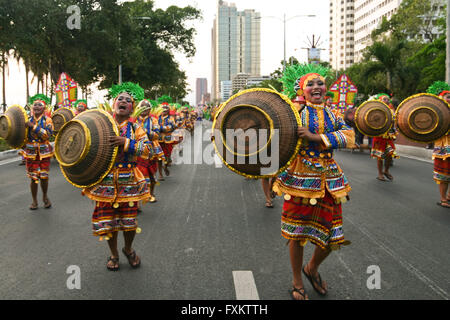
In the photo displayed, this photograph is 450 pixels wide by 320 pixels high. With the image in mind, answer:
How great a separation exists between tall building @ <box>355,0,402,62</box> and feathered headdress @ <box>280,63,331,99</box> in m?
94.8

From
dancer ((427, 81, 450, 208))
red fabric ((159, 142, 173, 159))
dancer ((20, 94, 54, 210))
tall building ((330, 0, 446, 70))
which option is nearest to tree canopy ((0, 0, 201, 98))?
red fabric ((159, 142, 173, 159))

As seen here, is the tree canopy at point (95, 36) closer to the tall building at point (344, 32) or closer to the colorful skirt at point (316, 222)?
the colorful skirt at point (316, 222)

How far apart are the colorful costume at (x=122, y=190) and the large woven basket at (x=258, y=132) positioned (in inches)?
51.1

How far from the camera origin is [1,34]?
679 inches

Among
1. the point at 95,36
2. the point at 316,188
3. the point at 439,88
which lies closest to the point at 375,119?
the point at 439,88

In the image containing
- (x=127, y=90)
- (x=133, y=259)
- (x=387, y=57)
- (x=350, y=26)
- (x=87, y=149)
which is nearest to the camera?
(x=87, y=149)

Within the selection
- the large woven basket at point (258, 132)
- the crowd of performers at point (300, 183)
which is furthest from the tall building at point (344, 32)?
the large woven basket at point (258, 132)

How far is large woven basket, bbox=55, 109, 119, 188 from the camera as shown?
3.85 meters

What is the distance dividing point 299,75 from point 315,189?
1.19 metres

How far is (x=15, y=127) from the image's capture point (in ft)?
22.4

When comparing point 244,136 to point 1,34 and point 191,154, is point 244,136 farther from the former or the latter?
point 1,34

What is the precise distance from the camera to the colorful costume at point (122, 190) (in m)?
4.18

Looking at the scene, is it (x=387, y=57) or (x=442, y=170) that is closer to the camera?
(x=442, y=170)

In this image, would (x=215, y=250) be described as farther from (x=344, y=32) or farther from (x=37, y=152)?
(x=344, y=32)
